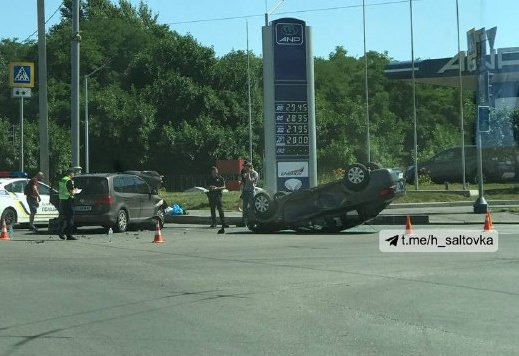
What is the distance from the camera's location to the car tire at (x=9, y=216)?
22.1 meters

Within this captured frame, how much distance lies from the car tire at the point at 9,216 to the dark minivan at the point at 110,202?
9.94ft

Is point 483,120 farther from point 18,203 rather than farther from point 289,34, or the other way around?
point 18,203

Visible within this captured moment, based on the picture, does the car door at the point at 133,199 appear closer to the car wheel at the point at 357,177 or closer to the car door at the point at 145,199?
the car door at the point at 145,199

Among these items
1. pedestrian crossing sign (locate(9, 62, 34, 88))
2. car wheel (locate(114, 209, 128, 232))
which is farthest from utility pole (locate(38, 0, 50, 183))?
car wheel (locate(114, 209, 128, 232))

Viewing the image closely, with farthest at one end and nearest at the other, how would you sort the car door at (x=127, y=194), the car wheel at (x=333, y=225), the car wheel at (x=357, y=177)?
the car door at (x=127, y=194) → the car wheel at (x=333, y=225) → the car wheel at (x=357, y=177)

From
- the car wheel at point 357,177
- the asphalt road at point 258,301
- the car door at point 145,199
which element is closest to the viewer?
the asphalt road at point 258,301

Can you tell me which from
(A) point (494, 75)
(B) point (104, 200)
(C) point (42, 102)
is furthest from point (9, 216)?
(A) point (494, 75)

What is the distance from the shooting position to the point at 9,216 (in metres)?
22.2

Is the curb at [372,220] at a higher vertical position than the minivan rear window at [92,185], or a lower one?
lower

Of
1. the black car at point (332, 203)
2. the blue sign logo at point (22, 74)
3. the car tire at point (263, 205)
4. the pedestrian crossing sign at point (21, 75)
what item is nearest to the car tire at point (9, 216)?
the black car at point (332, 203)

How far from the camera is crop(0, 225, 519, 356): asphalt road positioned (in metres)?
7.10

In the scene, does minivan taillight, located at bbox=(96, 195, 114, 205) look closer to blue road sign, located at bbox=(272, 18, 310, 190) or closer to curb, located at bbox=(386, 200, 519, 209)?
→ blue road sign, located at bbox=(272, 18, 310, 190)

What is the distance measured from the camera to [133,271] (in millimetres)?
12008

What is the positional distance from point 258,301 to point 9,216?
14.9m
